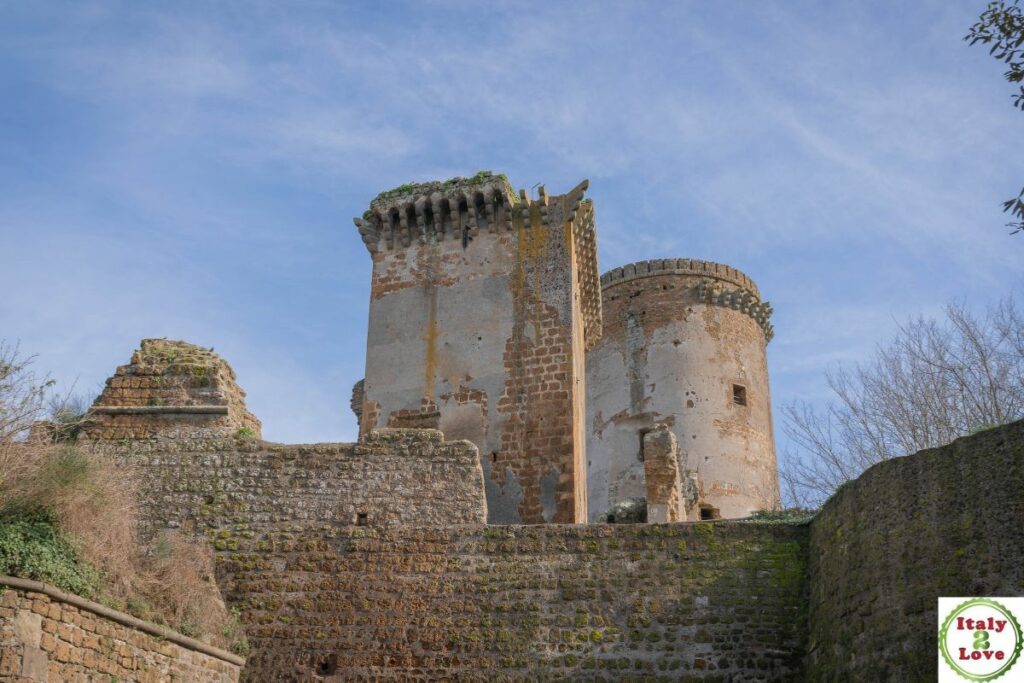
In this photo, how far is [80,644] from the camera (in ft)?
28.2

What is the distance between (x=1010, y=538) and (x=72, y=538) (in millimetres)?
8238

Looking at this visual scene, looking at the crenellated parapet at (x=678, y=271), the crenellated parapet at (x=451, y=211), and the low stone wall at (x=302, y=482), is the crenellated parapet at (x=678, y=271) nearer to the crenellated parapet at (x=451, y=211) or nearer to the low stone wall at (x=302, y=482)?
the crenellated parapet at (x=451, y=211)

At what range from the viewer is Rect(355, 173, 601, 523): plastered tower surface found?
51.9ft

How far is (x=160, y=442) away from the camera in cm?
1266

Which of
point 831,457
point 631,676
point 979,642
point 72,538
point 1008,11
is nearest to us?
point 979,642

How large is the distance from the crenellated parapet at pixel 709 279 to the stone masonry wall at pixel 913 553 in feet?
49.9

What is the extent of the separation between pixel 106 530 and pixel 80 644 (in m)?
1.60

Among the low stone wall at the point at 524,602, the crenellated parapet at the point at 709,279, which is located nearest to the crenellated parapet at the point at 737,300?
the crenellated parapet at the point at 709,279

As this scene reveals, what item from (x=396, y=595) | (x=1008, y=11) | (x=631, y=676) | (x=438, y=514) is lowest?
(x=631, y=676)

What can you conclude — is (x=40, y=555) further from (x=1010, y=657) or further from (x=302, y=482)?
(x=1010, y=657)

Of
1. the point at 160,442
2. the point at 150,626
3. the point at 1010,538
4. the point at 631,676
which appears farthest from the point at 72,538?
the point at 1010,538

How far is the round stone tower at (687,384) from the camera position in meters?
24.2

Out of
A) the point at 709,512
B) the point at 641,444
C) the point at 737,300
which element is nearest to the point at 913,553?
the point at 709,512

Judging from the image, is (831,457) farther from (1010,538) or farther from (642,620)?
(1010,538)
